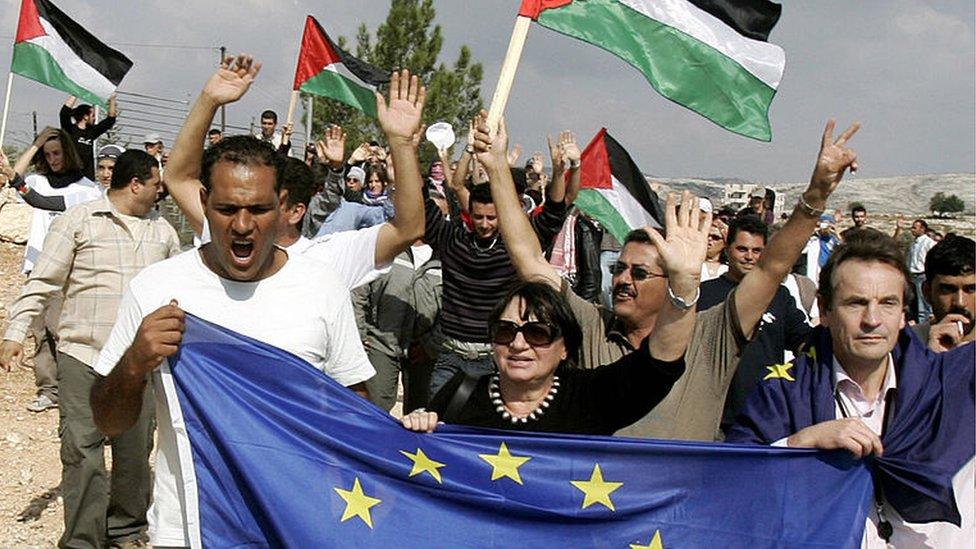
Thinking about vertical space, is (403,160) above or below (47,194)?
above

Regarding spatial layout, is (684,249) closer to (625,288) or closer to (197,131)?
(625,288)

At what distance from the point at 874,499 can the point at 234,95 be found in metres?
2.64

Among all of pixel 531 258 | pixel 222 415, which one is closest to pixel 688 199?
pixel 531 258

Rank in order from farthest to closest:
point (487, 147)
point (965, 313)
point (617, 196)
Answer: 1. point (617, 196)
2. point (487, 147)
3. point (965, 313)

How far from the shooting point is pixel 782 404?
3516mm

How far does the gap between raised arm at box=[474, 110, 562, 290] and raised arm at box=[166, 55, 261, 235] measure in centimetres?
112

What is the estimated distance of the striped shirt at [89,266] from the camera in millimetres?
5879

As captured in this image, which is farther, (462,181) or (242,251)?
(462,181)

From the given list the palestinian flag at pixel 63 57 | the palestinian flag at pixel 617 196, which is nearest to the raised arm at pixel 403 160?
the palestinian flag at pixel 617 196

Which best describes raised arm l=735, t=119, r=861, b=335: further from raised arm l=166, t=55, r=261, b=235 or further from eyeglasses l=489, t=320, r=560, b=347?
raised arm l=166, t=55, r=261, b=235

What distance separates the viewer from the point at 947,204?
55.2 m

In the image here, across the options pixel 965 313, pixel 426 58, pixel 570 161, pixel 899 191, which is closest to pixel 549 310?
pixel 965 313

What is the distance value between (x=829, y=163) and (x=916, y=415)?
3.06 ft

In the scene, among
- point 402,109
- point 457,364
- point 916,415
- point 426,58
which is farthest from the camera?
point 426,58
